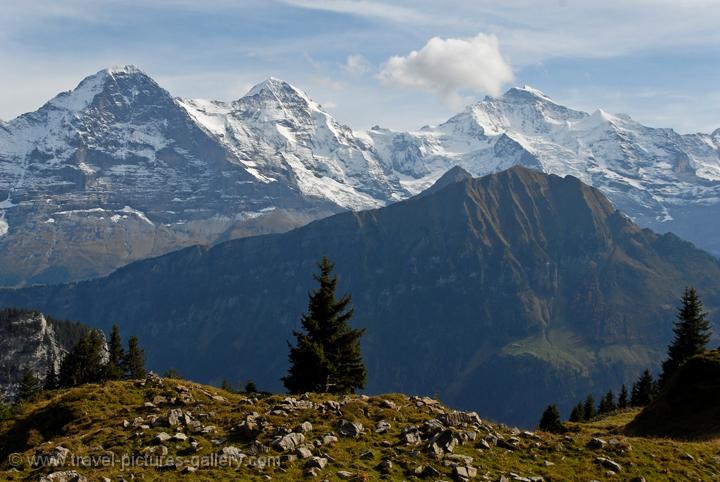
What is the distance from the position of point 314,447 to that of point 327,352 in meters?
31.1

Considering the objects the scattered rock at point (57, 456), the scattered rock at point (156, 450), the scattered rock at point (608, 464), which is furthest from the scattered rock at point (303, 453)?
the scattered rock at point (608, 464)

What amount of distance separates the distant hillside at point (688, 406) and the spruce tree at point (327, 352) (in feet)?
85.4

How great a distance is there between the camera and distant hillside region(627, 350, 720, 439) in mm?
43938

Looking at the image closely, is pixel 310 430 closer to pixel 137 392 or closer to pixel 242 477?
pixel 242 477

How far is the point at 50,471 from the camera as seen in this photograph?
3188cm

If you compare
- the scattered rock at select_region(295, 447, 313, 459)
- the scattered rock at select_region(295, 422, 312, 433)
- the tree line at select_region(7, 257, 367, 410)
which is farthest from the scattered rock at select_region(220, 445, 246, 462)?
the tree line at select_region(7, 257, 367, 410)

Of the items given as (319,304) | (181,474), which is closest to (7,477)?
(181,474)

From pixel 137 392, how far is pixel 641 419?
3291 cm

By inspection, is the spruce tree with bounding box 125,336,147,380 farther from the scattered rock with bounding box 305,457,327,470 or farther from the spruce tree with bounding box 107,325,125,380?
the scattered rock with bounding box 305,457,327,470

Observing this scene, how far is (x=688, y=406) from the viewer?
46.5 meters

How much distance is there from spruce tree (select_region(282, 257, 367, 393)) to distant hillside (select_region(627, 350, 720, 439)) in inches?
1025

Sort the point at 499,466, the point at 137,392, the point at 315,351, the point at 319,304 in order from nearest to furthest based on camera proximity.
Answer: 1. the point at 499,466
2. the point at 137,392
3. the point at 315,351
4. the point at 319,304

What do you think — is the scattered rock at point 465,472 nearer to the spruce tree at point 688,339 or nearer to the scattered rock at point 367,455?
the scattered rock at point 367,455

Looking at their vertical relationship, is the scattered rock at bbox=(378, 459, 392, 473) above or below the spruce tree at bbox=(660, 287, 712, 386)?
below
